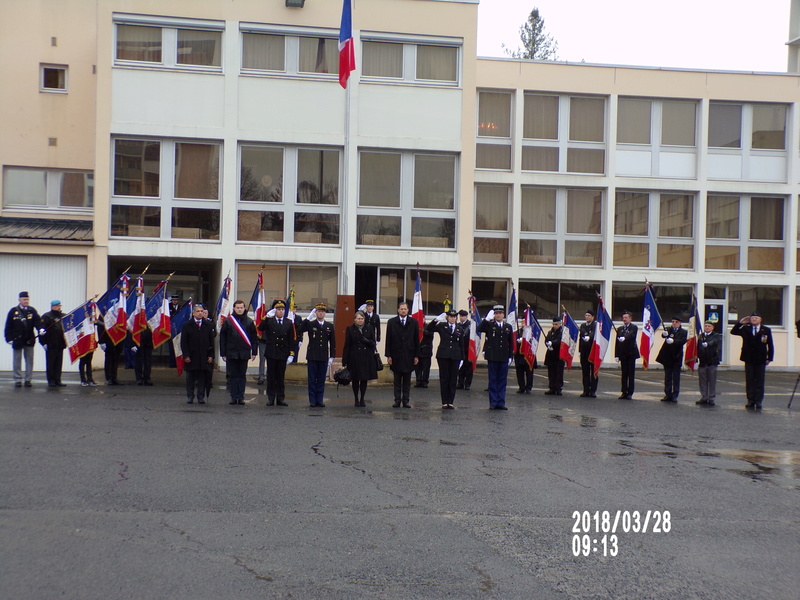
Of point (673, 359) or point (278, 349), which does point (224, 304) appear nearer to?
point (278, 349)

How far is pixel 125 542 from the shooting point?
624 cm

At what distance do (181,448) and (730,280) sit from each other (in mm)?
24975

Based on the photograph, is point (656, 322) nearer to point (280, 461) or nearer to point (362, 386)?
point (362, 386)

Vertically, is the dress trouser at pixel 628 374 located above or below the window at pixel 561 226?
below

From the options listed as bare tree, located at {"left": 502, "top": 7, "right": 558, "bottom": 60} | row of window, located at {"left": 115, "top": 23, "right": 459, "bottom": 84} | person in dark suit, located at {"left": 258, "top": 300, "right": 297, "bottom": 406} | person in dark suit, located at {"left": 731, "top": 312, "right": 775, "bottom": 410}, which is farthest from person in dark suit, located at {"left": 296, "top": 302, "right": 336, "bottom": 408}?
bare tree, located at {"left": 502, "top": 7, "right": 558, "bottom": 60}

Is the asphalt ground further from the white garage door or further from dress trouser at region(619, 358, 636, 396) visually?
the white garage door

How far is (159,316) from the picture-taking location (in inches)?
742

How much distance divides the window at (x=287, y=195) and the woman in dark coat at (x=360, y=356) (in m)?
8.61

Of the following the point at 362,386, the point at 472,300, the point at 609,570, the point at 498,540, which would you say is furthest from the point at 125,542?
the point at 472,300

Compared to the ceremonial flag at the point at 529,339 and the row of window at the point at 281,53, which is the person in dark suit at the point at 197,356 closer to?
the ceremonial flag at the point at 529,339

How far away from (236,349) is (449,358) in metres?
3.77

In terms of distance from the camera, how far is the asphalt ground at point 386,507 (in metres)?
5.61

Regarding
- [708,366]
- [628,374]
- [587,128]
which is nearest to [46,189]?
[628,374]

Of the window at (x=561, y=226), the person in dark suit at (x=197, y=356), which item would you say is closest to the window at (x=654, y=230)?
the window at (x=561, y=226)
